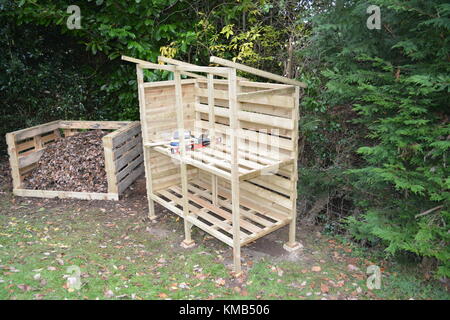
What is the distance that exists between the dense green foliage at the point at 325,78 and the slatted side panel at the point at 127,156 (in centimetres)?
80

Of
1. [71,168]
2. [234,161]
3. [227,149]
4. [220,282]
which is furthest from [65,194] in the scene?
[234,161]

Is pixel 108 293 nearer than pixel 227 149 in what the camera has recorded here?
Yes

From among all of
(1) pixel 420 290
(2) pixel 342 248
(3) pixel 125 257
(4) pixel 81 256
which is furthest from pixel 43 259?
(1) pixel 420 290

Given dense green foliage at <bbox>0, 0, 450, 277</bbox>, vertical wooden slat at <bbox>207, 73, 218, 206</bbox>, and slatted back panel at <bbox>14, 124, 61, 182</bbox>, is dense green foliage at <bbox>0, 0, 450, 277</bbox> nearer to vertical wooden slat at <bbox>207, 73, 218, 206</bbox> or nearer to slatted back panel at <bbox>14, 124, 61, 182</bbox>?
vertical wooden slat at <bbox>207, 73, 218, 206</bbox>

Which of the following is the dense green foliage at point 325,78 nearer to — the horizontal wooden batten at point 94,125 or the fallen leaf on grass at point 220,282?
the horizontal wooden batten at point 94,125

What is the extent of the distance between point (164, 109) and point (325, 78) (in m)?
1.97

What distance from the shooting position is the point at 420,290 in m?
3.03

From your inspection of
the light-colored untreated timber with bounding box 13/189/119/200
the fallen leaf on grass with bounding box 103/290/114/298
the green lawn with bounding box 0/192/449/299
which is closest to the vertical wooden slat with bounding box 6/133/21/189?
the light-colored untreated timber with bounding box 13/189/119/200

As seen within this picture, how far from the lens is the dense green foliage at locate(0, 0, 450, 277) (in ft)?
9.19

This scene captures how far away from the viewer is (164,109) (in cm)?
450

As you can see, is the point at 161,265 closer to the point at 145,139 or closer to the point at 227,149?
the point at 227,149

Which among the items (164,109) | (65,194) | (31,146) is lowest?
(65,194)

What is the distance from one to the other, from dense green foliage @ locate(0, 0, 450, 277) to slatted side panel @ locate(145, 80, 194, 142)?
75 cm

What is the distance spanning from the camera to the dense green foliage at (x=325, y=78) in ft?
9.19
